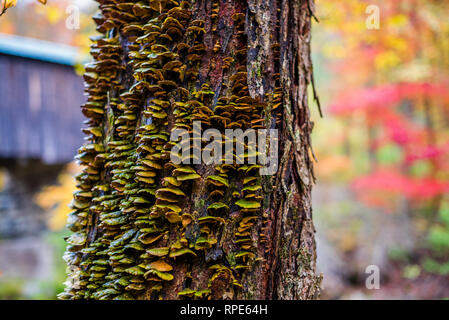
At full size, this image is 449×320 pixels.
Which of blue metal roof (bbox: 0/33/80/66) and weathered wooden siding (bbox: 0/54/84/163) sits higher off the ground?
blue metal roof (bbox: 0/33/80/66)

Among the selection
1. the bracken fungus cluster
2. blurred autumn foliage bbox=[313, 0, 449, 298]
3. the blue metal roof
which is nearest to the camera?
the bracken fungus cluster

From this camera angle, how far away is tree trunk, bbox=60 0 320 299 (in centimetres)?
152

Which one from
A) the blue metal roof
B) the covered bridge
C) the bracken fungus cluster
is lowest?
the bracken fungus cluster

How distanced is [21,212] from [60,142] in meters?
3.06

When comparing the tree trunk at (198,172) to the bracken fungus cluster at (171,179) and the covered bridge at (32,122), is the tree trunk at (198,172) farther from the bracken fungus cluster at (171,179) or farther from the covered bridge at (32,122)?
the covered bridge at (32,122)

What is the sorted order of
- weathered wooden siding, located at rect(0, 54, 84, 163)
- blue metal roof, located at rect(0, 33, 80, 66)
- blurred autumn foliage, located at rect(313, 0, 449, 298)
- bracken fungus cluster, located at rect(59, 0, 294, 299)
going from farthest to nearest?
1. weathered wooden siding, located at rect(0, 54, 84, 163)
2. blue metal roof, located at rect(0, 33, 80, 66)
3. blurred autumn foliage, located at rect(313, 0, 449, 298)
4. bracken fungus cluster, located at rect(59, 0, 294, 299)

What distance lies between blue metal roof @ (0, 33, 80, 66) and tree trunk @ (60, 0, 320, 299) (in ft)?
26.0

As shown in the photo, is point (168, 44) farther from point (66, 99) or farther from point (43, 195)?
point (43, 195)

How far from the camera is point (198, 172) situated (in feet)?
5.21

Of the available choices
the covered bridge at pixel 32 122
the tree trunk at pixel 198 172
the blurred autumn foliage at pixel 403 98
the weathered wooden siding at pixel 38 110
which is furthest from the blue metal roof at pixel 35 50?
the tree trunk at pixel 198 172

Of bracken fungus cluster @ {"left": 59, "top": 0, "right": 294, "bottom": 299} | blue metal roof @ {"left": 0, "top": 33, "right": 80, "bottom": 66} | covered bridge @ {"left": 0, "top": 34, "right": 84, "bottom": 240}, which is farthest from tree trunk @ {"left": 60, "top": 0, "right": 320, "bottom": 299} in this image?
covered bridge @ {"left": 0, "top": 34, "right": 84, "bottom": 240}

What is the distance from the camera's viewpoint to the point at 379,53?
8.76m

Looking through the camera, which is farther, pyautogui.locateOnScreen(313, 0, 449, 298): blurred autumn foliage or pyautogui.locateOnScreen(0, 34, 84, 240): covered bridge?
pyautogui.locateOnScreen(0, 34, 84, 240): covered bridge

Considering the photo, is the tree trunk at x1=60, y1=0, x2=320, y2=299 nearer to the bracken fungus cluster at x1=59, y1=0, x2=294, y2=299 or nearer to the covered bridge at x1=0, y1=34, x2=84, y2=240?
the bracken fungus cluster at x1=59, y1=0, x2=294, y2=299
